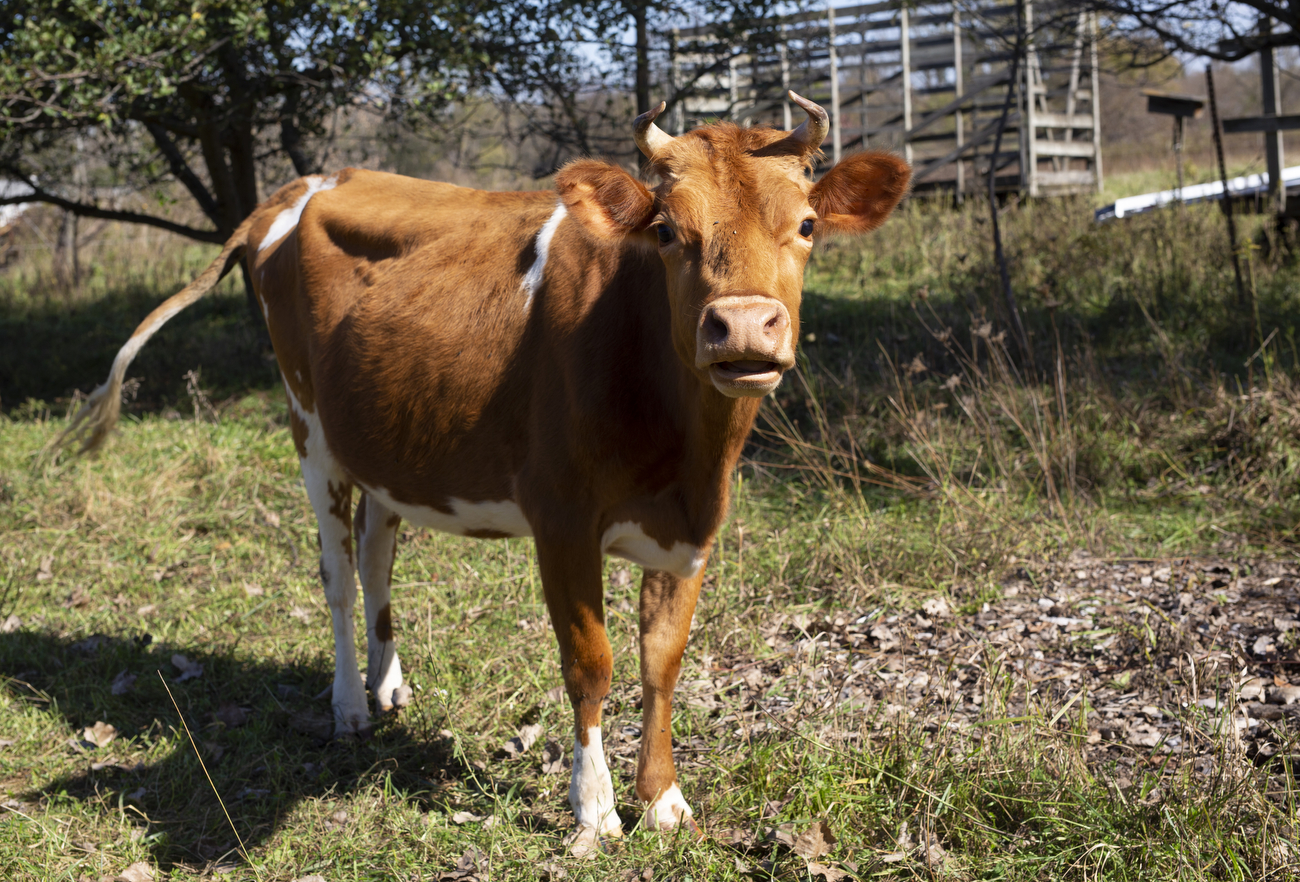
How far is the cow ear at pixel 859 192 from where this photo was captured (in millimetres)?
3057

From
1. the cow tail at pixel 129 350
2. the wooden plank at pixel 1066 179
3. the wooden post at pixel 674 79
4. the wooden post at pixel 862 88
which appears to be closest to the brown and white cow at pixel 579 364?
the cow tail at pixel 129 350

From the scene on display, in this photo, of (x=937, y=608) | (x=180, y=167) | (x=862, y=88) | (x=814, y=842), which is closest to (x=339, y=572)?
(x=814, y=842)

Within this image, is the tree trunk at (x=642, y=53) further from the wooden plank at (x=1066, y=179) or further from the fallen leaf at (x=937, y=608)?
the wooden plank at (x=1066, y=179)

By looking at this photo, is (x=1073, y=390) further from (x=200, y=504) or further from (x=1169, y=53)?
(x=200, y=504)

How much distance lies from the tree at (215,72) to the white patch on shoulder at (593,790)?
595 cm

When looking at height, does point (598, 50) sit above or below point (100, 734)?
above

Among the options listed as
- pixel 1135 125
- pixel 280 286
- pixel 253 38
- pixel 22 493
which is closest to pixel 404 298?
pixel 280 286

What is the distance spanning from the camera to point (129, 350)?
4.79 metres

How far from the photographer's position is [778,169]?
285cm

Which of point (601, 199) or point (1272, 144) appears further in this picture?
point (1272, 144)

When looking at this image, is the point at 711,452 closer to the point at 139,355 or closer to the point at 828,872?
the point at 828,872

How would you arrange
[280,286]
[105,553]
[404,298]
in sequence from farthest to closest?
[105,553] < [280,286] < [404,298]

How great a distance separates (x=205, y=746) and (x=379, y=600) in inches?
35.1

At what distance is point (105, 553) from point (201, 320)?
6300 mm
